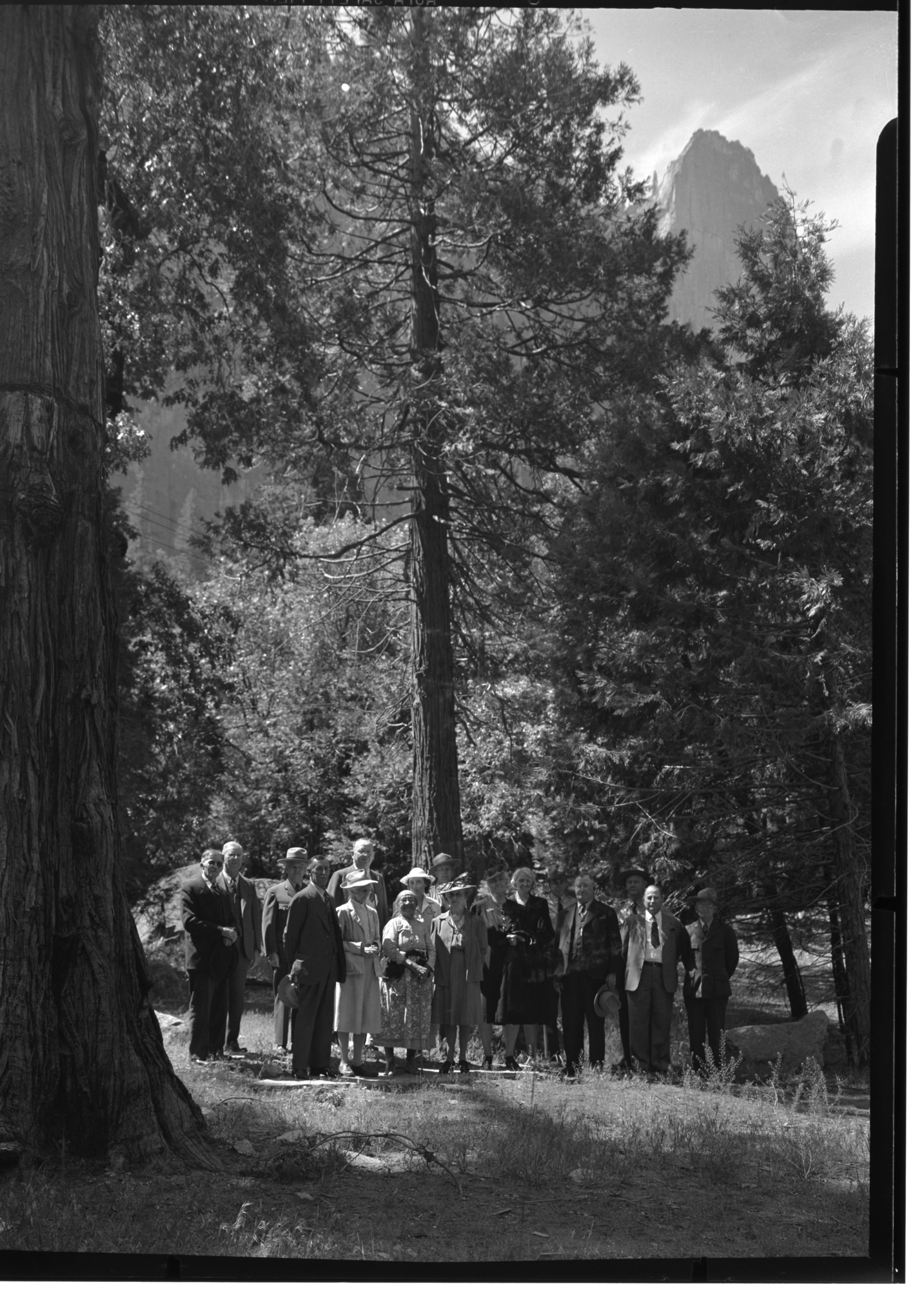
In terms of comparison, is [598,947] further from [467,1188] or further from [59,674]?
[59,674]

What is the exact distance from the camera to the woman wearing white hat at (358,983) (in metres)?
10.1

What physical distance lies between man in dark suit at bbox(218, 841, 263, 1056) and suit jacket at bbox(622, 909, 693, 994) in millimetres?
3241

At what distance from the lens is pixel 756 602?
43.2ft

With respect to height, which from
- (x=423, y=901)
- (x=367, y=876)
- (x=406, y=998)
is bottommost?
(x=406, y=998)

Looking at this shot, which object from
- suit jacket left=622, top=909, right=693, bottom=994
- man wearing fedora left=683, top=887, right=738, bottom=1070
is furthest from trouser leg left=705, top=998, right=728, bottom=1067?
suit jacket left=622, top=909, right=693, bottom=994

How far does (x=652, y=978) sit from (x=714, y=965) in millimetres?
596

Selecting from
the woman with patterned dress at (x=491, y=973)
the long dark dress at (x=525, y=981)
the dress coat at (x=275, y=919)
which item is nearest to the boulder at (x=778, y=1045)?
the long dark dress at (x=525, y=981)

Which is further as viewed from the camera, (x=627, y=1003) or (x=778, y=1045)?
(x=778, y=1045)

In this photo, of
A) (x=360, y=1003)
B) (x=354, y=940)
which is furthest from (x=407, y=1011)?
(x=354, y=940)

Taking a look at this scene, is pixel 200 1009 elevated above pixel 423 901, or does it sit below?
below

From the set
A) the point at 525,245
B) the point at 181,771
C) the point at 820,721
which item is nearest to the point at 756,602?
the point at 820,721

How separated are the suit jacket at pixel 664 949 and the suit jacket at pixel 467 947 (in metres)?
1.24

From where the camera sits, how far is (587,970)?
10539mm

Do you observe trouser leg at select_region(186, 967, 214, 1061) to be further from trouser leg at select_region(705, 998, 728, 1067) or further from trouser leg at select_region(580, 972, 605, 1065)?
trouser leg at select_region(705, 998, 728, 1067)
